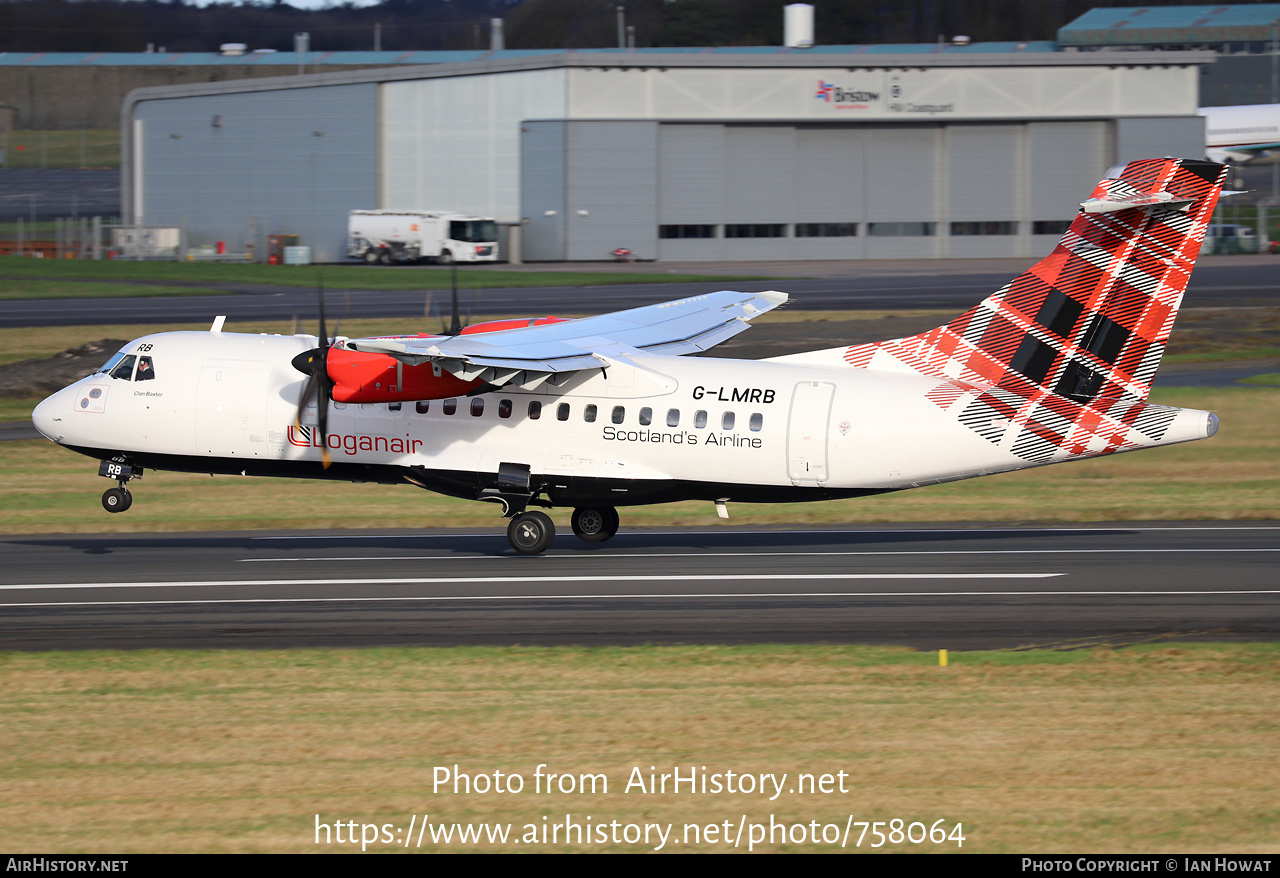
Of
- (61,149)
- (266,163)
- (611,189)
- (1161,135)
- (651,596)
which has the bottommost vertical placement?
(651,596)

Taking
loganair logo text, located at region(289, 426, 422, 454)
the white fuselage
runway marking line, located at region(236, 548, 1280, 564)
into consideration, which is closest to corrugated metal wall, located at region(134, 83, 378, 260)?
the white fuselage

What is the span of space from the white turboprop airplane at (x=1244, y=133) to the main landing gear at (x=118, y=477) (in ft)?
305

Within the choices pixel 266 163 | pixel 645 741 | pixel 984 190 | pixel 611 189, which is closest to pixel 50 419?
pixel 645 741

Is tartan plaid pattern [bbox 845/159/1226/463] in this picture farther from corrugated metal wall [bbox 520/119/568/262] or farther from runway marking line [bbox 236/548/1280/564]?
corrugated metal wall [bbox 520/119/568/262]

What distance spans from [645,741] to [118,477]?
14366 millimetres

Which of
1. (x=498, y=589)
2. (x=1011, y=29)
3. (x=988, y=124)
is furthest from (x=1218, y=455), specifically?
(x=1011, y=29)

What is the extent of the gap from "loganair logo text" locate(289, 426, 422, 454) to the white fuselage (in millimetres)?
24

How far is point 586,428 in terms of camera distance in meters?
22.0

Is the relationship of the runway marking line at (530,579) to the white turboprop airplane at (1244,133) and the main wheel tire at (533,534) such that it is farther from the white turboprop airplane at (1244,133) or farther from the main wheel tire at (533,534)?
the white turboprop airplane at (1244,133)

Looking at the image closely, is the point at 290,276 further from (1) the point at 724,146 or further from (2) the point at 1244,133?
(2) the point at 1244,133

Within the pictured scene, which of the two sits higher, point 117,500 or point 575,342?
point 575,342

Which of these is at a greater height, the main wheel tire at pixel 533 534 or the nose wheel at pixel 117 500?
the nose wheel at pixel 117 500

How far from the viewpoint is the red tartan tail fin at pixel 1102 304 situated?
751 inches

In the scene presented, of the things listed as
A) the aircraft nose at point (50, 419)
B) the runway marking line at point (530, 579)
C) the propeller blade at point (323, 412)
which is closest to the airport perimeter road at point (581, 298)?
the aircraft nose at point (50, 419)
